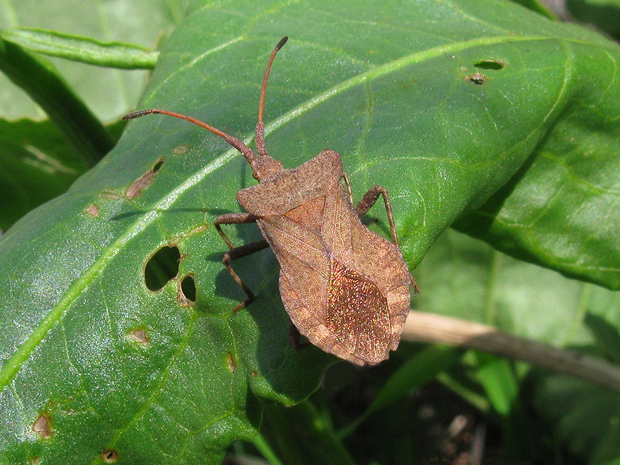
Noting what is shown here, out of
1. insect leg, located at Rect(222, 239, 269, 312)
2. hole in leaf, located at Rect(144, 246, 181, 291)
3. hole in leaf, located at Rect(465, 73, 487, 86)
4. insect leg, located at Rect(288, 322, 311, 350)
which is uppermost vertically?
hole in leaf, located at Rect(144, 246, 181, 291)

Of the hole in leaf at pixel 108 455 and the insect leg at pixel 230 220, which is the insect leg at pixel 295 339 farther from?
the hole in leaf at pixel 108 455

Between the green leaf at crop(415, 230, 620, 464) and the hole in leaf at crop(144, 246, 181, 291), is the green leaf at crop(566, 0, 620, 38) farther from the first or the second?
the hole in leaf at crop(144, 246, 181, 291)

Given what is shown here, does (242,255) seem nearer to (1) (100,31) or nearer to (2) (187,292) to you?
(2) (187,292)

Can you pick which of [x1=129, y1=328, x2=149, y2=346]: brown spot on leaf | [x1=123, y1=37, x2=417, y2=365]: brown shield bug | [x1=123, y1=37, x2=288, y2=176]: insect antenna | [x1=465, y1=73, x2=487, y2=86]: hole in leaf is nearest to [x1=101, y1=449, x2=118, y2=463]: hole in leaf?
[x1=129, y1=328, x2=149, y2=346]: brown spot on leaf

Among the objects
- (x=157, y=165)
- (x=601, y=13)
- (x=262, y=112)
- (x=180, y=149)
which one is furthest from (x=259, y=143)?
(x=601, y=13)

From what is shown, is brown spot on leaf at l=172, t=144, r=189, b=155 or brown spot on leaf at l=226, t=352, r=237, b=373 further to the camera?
brown spot on leaf at l=172, t=144, r=189, b=155

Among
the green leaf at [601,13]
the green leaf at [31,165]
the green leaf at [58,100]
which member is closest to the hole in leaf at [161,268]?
the green leaf at [58,100]

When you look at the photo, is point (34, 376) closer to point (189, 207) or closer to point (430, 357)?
point (189, 207)
